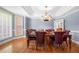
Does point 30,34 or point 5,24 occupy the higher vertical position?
point 5,24

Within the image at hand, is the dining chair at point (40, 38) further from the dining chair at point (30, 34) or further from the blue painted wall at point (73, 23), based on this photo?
the blue painted wall at point (73, 23)

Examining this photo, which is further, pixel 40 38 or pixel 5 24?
pixel 40 38

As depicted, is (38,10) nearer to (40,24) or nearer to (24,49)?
(40,24)

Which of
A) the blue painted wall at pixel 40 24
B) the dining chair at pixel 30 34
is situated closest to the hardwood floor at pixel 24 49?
the dining chair at pixel 30 34

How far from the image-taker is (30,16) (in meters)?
4.03

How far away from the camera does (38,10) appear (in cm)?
398

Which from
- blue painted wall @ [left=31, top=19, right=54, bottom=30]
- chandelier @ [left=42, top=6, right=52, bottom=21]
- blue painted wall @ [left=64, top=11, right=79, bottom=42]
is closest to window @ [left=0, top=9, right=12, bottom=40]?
blue painted wall @ [left=31, top=19, right=54, bottom=30]

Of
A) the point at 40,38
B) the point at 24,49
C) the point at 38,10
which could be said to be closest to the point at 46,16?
the point at 38,10

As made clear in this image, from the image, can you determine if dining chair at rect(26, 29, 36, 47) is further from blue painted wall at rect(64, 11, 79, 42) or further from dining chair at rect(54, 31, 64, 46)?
blue painted wall at rect(64, 11, 79, 42)

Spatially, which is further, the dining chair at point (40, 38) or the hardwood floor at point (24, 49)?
the dining chair at point (40, 38)

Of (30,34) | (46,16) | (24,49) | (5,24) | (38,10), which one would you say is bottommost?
(24,49)

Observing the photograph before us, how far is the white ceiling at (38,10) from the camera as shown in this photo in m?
3.94
